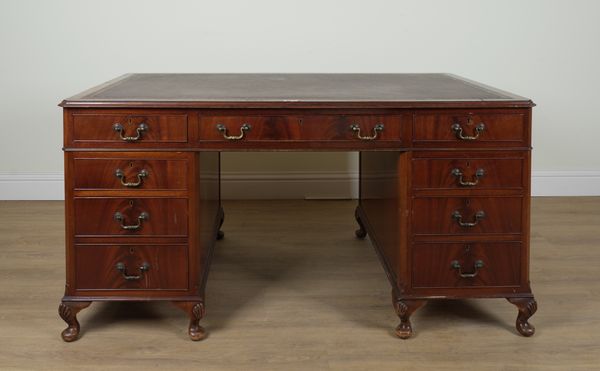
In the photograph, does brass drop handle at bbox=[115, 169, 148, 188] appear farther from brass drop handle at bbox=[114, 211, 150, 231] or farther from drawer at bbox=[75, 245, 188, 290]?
drawer at bbox=[75, 245, 188, 290]

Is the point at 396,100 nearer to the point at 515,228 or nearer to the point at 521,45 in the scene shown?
the point at 515,228

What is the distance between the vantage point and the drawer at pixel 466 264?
8.82 feet

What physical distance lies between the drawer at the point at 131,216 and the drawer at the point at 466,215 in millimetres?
747

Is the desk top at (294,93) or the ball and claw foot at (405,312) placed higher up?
the desk top at (294,93)

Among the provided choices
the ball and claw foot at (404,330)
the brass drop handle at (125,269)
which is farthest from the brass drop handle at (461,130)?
the brass drop handle at (125,269)

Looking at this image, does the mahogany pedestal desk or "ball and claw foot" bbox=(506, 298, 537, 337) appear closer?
the mahogany pedestal desk

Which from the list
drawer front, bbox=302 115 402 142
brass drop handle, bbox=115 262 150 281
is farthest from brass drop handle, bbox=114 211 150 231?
drawer front, bbox=302 115 402 142

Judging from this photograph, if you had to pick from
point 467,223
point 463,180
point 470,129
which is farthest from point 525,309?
point 470,129

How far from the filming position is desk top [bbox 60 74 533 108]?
8.52ft

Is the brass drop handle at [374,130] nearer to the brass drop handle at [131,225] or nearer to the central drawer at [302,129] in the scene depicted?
the central drawer at [302,129]

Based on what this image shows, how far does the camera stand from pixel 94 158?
2.59 m

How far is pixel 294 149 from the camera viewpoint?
8.63 feet

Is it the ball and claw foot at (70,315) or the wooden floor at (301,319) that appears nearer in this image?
the wooden floor at (301,319)

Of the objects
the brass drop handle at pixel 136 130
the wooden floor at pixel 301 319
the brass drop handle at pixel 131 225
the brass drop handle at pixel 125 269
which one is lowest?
the wooden floor at pixel 301 319
